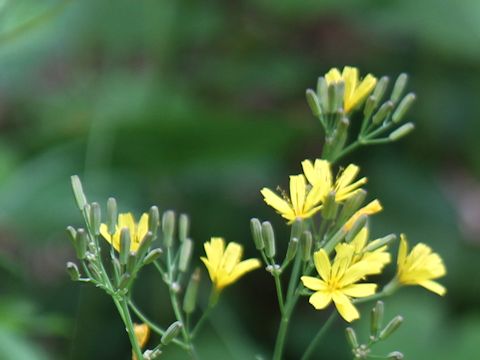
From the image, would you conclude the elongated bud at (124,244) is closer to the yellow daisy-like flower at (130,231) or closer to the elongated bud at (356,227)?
the yellow daisy-like flower at (130,231)

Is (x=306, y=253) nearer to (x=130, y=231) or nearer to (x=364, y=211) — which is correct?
(x=364, y=211)

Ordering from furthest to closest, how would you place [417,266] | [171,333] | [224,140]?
1. [224,140]
2. [417,266]
3. [171,333]

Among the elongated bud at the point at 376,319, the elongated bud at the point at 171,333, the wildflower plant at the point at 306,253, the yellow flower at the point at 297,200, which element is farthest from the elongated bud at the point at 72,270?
the elongated bud at the point at 376,319

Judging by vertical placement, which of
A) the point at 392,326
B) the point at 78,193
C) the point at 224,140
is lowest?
the point at 392,326

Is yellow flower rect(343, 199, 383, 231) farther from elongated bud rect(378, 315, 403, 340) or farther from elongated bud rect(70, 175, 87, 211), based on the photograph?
elongated bud rect(70, 175, 87, 211)

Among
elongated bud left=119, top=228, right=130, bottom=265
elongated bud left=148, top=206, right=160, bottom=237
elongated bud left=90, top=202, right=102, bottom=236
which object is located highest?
elongated bud left=90, top=202, right=102, bottom=236

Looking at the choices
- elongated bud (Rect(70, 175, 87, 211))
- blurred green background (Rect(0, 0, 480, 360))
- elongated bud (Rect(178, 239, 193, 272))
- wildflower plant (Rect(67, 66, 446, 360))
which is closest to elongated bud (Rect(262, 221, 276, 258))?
wildflower plant (Rect(67, 66, 446, 360))

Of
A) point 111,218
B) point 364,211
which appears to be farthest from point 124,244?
point 364,211

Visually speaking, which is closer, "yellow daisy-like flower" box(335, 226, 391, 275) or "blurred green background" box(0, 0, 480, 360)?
"yellow daisy-like flower" box(335, 226, 391, 275)
